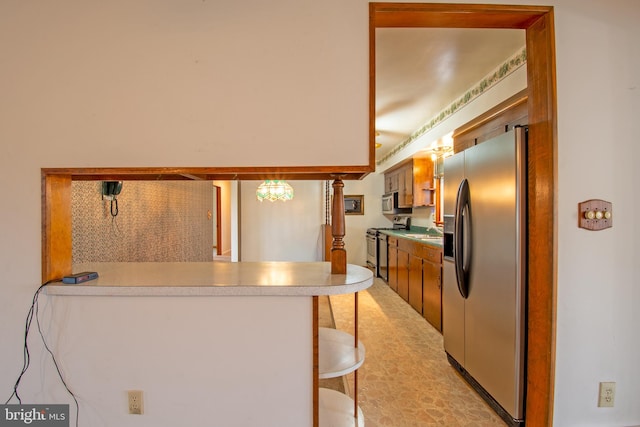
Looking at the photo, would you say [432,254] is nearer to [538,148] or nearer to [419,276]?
[419,276]

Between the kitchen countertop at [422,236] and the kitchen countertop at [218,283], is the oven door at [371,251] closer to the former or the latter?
the kitchen countertop at [422,236]

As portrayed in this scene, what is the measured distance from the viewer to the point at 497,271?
1744mm

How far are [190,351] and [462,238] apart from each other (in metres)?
1.85

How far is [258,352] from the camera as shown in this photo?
1304 mm

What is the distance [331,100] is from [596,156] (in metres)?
1.37

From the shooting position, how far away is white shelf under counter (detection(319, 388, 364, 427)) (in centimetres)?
149

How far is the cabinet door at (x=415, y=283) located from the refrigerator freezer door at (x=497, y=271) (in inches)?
57.2

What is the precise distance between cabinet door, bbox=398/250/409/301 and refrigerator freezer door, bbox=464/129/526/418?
1.92 m

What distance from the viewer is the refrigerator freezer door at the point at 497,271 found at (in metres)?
1.61

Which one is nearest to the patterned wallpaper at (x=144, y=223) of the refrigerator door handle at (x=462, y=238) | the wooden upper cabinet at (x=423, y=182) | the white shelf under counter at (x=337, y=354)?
the white shelf under counter at (x=337, y=354)

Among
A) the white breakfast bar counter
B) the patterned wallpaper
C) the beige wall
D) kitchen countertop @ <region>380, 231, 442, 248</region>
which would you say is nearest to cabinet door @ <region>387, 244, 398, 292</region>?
kitchen countertop @ <region>380, 231, 442, 248</region>

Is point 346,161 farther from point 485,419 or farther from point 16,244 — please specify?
point 485,419

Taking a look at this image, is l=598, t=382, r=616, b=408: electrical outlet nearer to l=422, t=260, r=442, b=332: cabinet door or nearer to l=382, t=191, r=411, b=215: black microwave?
l=422, t=260, r=442, b=332: cabinet door

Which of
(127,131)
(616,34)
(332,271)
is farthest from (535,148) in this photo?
(127,131)
